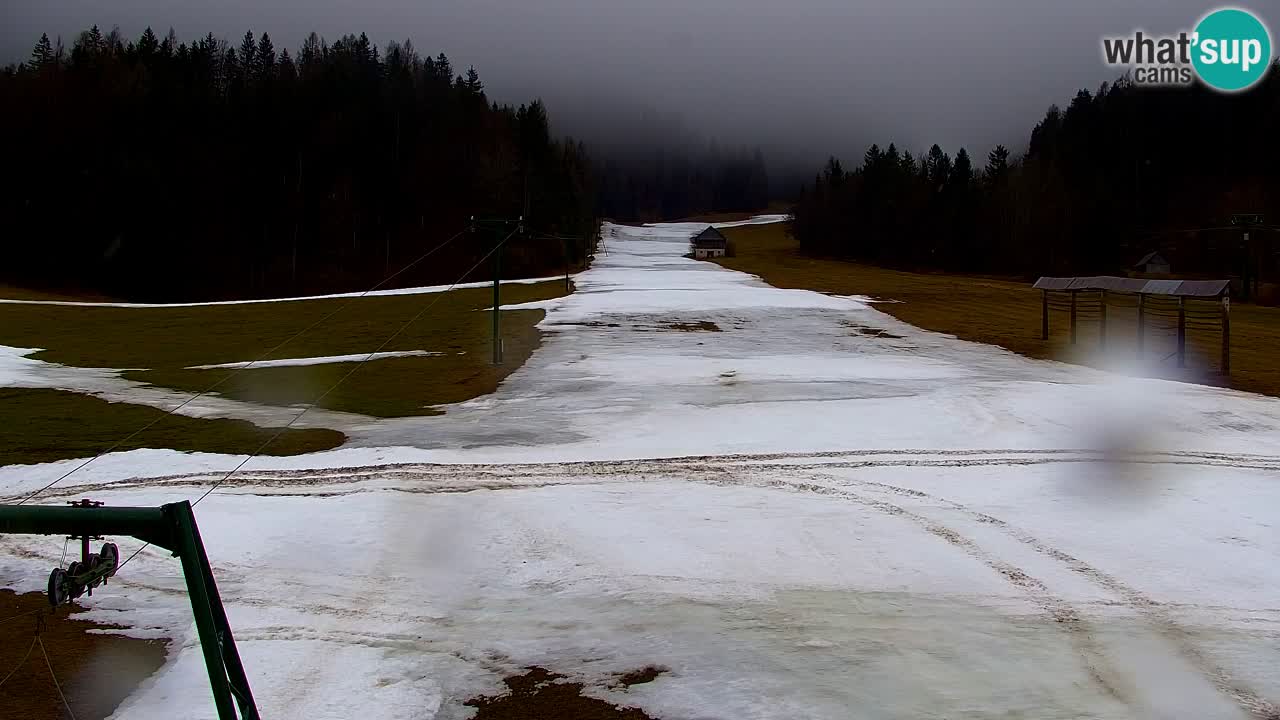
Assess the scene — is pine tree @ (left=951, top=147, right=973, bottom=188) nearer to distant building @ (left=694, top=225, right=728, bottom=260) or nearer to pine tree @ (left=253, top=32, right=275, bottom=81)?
distant building @ (left=694, top=225, right=728, bottom=260)

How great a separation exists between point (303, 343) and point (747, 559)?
1085 inches

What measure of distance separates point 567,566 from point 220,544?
459 cm

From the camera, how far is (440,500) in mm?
13734

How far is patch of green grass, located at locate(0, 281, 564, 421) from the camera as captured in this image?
79.0ft

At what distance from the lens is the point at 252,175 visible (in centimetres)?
9556

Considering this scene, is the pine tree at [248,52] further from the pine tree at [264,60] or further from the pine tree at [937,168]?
the pine tree at [937,168]

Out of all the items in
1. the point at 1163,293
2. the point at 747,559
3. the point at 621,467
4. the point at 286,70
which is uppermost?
the point at 286,70

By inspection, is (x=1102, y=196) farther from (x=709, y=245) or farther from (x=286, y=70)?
(x=286, y=70)

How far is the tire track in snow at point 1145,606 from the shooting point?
7637 millimetres

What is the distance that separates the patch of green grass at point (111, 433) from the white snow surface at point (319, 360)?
6891mm

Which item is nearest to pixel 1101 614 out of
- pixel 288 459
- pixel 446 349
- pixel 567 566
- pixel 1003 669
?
pixel 1003 669

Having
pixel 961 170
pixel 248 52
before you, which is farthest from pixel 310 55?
pixel 961 170

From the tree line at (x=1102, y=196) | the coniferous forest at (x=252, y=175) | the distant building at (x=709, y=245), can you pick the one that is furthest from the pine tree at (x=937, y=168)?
the coniferous forest at (x=252, y=175)

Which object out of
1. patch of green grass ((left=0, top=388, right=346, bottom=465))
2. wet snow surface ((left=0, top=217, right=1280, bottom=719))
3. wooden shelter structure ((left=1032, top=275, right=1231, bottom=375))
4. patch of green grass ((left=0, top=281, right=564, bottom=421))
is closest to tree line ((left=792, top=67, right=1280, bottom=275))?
wooden shelter structure ((left=1032, top=275, right=1231, bottom=375))
